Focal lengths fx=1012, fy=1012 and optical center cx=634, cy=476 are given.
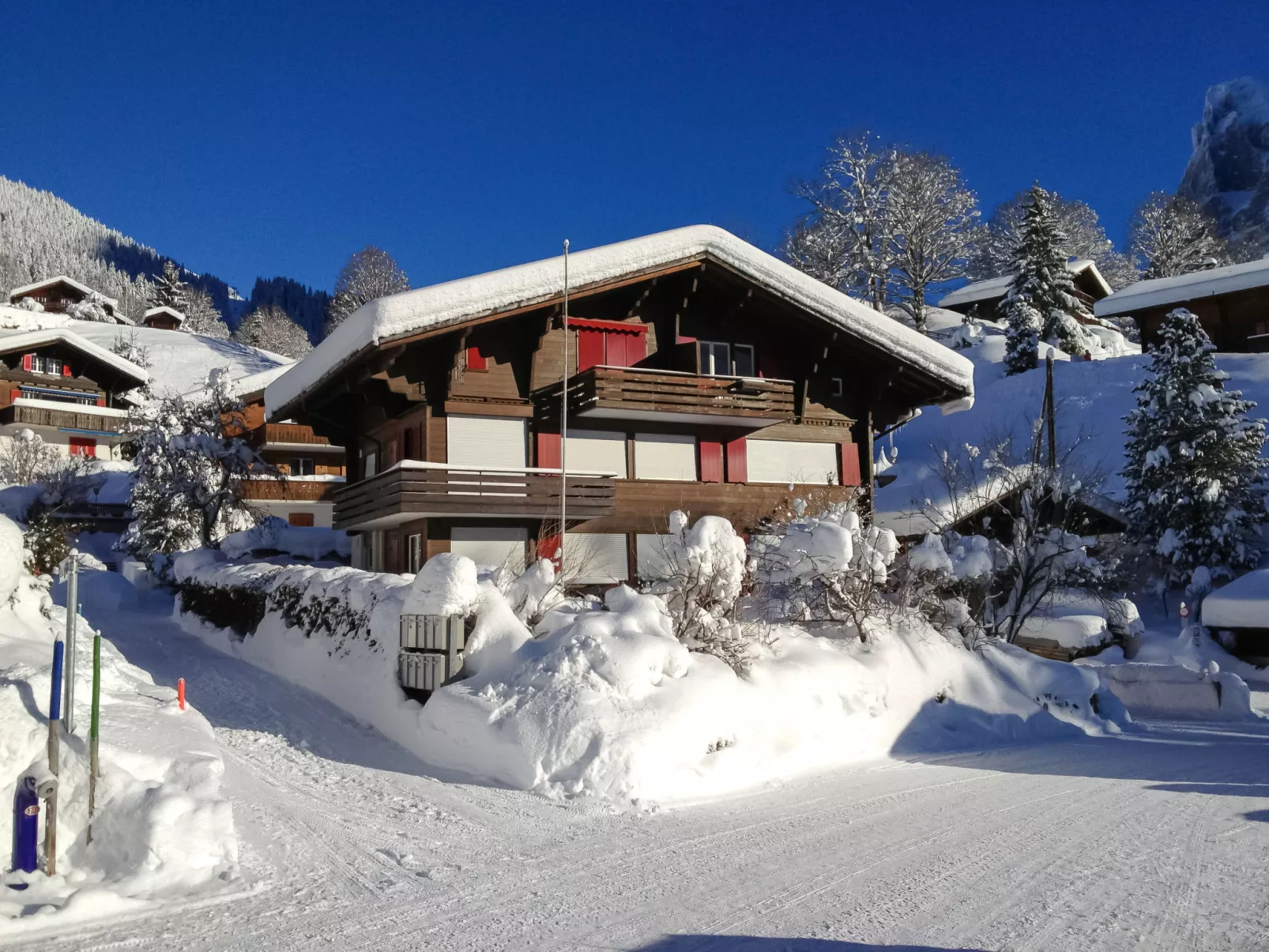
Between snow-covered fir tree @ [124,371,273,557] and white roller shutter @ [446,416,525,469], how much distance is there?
11.3 m

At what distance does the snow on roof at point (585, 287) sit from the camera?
1853 centimetres

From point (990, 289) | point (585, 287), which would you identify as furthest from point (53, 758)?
point (990, 289)

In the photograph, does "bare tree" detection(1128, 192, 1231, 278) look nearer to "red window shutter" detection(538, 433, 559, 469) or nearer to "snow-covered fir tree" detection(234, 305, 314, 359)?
"red window shutter" detection(538, 433, 559, 469)

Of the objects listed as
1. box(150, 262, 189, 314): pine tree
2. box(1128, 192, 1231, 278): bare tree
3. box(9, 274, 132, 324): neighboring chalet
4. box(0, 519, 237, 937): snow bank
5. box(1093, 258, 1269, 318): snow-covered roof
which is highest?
box(150, 262, 189, 314): pine tree

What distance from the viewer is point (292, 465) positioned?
47031mm

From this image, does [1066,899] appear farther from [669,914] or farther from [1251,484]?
[1251,484]

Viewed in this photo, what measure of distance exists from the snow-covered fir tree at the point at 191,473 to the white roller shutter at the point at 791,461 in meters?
15.4

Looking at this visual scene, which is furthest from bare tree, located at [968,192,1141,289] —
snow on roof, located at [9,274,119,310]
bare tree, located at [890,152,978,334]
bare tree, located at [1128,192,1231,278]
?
snow on roof, located at [9,274,119,310]

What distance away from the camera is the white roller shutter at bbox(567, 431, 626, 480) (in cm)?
2192

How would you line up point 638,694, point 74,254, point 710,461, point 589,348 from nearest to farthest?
point 638,694, point 589,348, point 710,461, point 74,254

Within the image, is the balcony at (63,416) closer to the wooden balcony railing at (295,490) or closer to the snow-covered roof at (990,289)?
the wooden balcony railing at (295,490)

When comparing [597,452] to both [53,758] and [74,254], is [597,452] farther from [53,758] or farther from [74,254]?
[74,254]

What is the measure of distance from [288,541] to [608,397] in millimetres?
12948

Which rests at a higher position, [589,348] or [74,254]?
Answer: [74,254]
